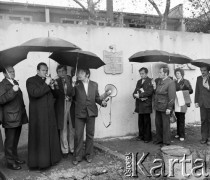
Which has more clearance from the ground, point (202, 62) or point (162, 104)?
point (202, 62)

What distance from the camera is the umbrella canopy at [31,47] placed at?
4129 millimetres

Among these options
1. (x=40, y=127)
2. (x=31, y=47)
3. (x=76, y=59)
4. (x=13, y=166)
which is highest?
(x=31, y=47)

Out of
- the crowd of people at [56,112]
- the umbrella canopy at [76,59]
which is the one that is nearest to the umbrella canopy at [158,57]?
the crowd of people at [56,112]

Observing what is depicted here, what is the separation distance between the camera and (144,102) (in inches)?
252

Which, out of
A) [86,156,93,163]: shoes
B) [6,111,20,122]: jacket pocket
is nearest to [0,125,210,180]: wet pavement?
[86,156,93,163]: shoes

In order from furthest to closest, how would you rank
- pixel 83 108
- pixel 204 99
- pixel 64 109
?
pixel 204 99 < pixel 64 109 < pixel 83 108

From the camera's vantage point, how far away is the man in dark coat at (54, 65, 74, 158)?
197 inches

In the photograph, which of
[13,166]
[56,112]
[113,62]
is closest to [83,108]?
[56,112]

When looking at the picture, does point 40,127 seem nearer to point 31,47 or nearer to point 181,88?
point 31,47

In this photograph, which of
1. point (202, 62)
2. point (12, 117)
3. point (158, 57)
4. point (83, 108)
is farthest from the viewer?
point (158, 57)

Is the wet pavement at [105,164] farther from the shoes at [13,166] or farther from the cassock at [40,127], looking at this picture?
the cassock at [40,127]

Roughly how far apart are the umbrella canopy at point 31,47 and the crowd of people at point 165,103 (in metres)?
2.49

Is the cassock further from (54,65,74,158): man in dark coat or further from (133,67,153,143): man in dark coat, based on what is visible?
(133,67,153,143): man in dark coat

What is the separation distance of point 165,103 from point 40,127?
2.91 metres
